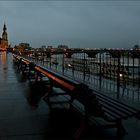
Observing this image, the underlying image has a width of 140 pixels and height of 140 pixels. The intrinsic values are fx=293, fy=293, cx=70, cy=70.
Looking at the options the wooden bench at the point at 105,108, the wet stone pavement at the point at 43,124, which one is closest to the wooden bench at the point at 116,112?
the wooden bench at the point at 105,108

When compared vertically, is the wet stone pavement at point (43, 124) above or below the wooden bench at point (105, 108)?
below

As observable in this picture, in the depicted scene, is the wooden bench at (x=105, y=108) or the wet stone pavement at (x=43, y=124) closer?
the wooden bench at (x=105, y=108)

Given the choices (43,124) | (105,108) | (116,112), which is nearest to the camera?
(116,112)

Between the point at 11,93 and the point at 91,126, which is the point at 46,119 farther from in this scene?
the point at 11,93

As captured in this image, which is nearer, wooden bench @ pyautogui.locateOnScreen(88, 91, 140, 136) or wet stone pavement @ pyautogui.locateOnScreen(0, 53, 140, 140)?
wooden bench @ pyautogui.locateOnScreen(88, 91, 140, 136)

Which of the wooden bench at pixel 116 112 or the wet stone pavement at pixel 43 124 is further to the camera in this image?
the wet stone pavement at pixel 43 124

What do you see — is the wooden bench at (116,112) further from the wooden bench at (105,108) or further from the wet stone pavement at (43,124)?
the wet stone pavement at (43,124)

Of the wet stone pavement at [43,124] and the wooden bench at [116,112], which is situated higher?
the wooden bench at [116,112]

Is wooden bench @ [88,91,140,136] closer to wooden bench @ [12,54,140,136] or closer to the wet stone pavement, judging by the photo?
wooden bench @ [12,54,140,136]

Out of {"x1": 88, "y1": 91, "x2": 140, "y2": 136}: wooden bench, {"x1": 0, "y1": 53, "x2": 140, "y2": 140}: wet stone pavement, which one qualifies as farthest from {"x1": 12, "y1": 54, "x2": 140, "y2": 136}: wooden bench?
{"x1": 0, "y1": 53, "x2": 140, "y2": 140}: wet stone pavement

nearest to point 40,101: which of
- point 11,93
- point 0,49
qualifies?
point 11,93

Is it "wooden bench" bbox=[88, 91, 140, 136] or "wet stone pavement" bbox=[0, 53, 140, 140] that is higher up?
"wooden bench" bbox=[88, 91, 140, 136]

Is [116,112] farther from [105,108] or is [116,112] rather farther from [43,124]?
[43,124]

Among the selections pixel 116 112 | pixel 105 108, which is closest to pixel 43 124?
pixel 105 108
